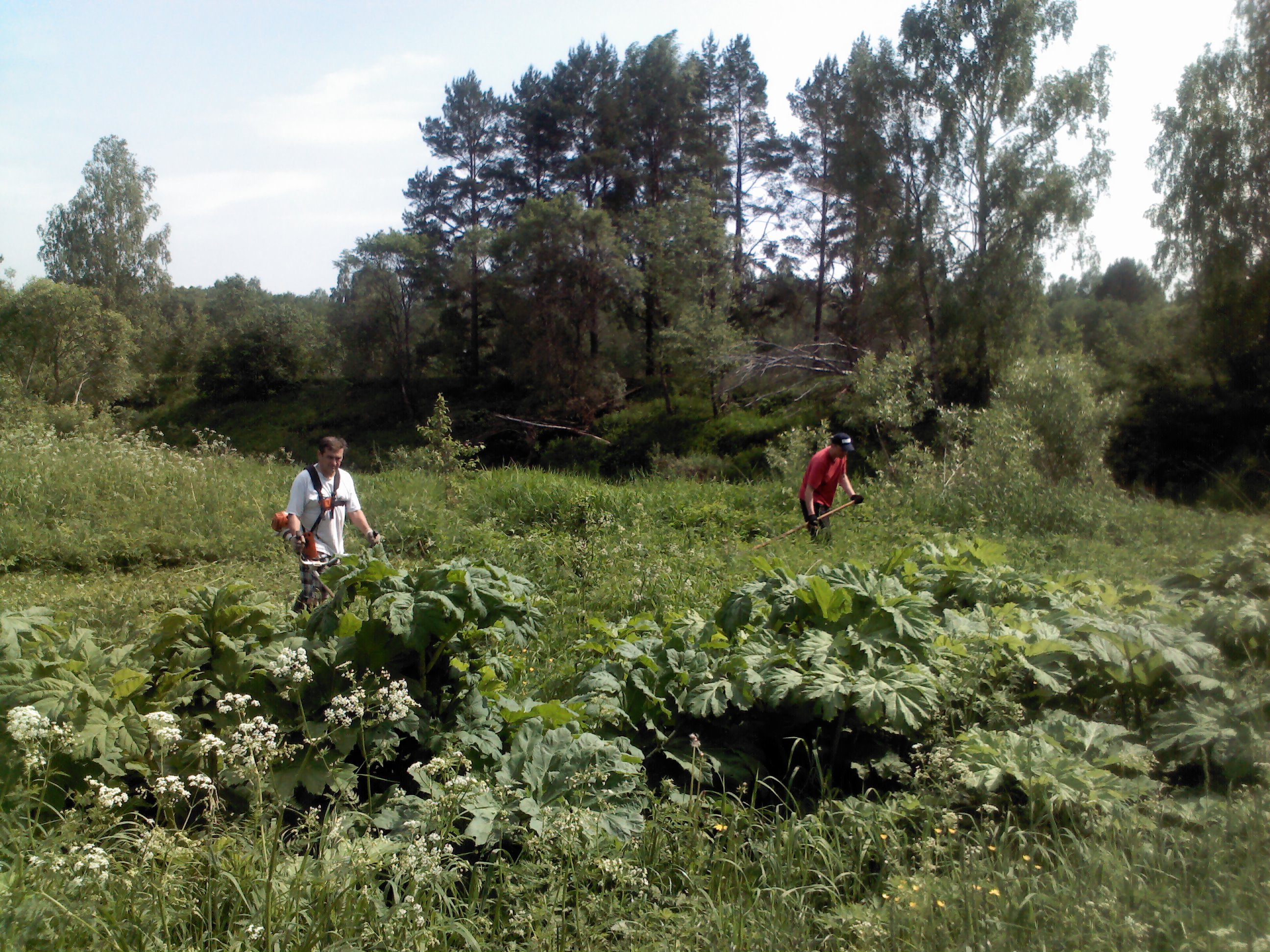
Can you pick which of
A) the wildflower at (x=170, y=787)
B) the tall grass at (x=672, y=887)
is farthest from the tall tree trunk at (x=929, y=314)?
the wildflower at (x=170, y=787)

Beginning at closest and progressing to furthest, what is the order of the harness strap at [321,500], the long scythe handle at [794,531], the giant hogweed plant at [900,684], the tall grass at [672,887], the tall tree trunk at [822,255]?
the tall grass at [672,887], the giant hogweed plant at [900,684], the harness strap at [321,500], the long scythe handle at [794,531], the tall tree trunk at [822,255]

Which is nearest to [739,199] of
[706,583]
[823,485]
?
[823,485]

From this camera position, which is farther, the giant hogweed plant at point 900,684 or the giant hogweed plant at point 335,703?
the giant hogweed plant at point 900,684

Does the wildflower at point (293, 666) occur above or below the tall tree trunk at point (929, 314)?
below

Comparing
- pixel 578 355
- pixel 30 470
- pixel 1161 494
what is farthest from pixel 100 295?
pixel 1161 494

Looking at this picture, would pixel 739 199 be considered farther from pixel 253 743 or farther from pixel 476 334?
pixel 253 743

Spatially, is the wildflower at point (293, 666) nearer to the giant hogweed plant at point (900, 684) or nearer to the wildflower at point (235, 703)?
the wildflower at point (235, 703)

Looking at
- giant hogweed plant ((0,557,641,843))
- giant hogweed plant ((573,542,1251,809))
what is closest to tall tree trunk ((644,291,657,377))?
giant hogweed plant ((573,542,1251,809))

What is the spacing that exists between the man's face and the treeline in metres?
10.4

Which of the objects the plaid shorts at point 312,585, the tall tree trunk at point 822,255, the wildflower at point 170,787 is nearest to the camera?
the wildflower at point 170,787

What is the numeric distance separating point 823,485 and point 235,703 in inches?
327

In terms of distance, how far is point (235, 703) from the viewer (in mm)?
3193

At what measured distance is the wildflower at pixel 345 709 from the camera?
2732mm

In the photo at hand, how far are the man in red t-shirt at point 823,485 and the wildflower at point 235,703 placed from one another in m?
7.76
